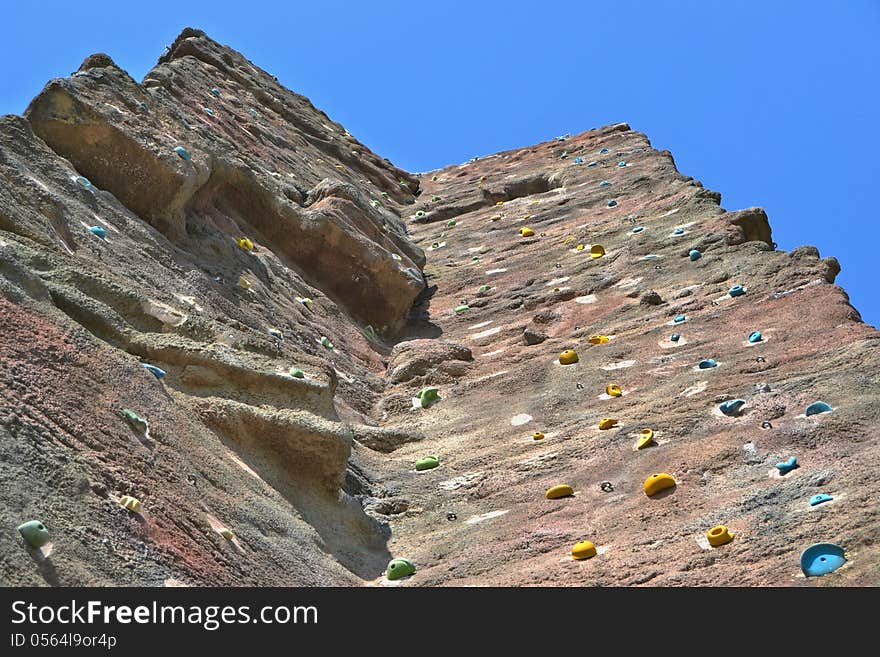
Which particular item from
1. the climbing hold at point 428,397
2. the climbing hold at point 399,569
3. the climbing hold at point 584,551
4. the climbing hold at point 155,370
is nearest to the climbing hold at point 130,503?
the climbing hold at point 155,370

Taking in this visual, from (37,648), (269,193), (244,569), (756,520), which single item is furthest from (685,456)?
(269,193)

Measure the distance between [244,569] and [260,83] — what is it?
11.7m

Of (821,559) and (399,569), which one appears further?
(399,569)

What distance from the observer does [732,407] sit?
234 inches

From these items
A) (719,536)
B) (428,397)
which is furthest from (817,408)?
(428,397)

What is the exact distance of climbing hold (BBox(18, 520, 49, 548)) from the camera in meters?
3.55

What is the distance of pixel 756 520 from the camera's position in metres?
4.64

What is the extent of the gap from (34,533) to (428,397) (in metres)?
4.35

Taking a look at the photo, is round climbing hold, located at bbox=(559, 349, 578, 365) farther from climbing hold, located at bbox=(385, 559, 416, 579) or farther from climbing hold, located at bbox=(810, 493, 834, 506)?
climbing hold, located at bbox=(810, 493, 834, 506)

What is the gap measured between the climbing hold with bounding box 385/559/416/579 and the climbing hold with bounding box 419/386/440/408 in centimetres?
246

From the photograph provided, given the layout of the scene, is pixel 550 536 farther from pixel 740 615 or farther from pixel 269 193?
pixel 269 193

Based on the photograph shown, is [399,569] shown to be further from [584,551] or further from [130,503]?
[130,503]

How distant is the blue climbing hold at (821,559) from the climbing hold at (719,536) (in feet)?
1.60

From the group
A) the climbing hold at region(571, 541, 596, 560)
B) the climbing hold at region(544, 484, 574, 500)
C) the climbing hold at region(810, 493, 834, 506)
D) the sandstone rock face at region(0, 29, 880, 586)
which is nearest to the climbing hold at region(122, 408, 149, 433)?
the sandstone rock face at region(0, 29, 880, 586)
